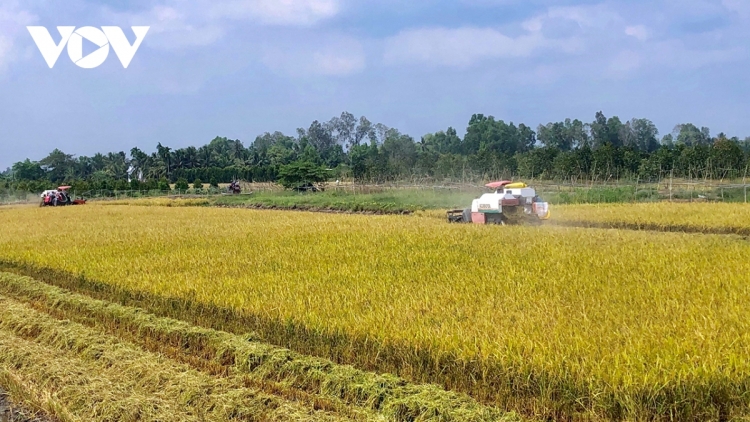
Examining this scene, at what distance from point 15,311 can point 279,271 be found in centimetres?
332

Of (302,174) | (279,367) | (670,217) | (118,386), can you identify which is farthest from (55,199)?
(279,367)

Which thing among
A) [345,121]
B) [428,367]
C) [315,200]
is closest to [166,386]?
[428,367]

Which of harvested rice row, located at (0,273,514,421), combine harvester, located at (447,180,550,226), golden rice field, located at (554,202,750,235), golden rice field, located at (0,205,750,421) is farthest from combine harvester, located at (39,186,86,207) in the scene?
harvested rice row, located at (0,273,514,421)

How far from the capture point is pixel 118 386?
460 centimetres

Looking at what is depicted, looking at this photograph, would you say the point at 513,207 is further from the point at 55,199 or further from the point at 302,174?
the point at 302,174

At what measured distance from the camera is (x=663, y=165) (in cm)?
3562

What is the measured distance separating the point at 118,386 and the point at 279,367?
49.3 inches

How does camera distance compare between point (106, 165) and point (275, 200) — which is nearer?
point (275, 200)

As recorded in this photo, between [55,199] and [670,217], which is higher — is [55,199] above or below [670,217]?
above

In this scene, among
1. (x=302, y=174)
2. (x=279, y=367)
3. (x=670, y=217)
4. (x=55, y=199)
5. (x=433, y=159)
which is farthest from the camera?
(x=433, y=159)

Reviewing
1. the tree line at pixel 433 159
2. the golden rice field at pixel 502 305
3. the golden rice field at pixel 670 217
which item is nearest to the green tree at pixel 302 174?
the tree line at pixel 433 159

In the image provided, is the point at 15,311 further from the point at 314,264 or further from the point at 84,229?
the point at 84,229

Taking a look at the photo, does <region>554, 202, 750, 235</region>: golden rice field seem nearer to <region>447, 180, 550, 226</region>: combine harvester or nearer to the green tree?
<region>447, 180, 550, 226</region>: combine harvester

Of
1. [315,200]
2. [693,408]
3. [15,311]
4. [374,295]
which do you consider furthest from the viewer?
[315,200]
